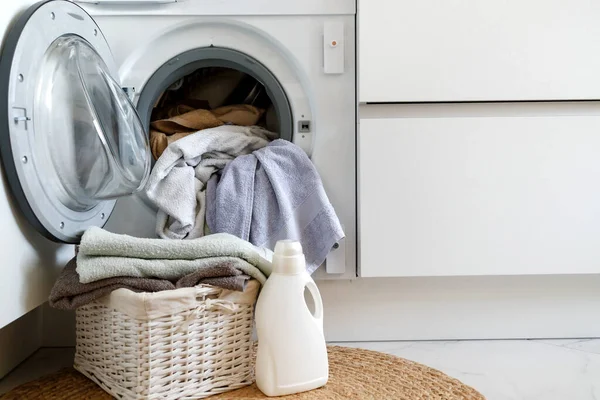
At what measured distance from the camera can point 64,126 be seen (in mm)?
1077

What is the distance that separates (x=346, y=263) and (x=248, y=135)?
0.40 metres

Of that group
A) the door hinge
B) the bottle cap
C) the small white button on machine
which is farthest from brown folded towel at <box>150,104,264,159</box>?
the bottle cap

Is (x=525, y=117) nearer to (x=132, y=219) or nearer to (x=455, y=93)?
(x=455, y=93)

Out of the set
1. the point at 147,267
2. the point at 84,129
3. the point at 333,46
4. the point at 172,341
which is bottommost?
the point at 172,341

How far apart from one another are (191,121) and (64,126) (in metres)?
0.39

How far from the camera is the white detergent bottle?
97 centimetres

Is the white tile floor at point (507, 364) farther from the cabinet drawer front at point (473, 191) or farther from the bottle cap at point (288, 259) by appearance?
the bottle cap at point (288, 259)

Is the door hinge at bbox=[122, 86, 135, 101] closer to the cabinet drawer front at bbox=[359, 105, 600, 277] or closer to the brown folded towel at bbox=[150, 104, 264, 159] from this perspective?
the brown folded towel at bbox=[150, 104, 264, 159]

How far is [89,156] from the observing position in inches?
44.1

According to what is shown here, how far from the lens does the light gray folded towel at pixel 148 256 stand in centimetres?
95

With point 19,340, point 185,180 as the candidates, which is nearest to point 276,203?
point 185,180

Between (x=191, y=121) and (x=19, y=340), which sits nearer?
(x=19, y=340)

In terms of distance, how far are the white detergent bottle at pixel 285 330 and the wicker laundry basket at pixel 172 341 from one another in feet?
0.15

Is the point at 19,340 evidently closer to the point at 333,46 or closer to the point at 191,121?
the point at 191,121
